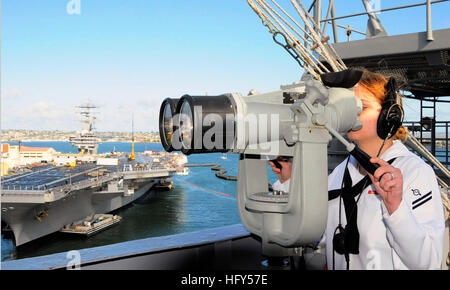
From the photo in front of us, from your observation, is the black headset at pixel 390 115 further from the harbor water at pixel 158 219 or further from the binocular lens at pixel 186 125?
the harbor water at pixel 158 219

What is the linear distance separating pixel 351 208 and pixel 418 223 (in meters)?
0.31

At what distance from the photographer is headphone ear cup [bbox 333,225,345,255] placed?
146 centimetres

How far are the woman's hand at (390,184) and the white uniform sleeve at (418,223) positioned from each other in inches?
0.9

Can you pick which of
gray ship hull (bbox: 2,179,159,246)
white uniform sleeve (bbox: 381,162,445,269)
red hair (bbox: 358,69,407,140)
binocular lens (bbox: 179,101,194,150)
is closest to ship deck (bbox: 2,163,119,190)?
gray ship hull (bbox: 2,179,159,246)

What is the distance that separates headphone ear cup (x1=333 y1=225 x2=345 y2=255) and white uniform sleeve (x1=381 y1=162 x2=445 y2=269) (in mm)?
238

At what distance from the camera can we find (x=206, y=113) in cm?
133

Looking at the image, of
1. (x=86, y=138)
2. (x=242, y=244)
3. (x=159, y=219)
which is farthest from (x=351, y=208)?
(x=86, y=138)

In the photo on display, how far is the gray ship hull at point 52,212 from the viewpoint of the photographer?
2294 centimetres

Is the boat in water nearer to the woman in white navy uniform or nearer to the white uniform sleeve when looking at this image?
the woman in white navy uniform

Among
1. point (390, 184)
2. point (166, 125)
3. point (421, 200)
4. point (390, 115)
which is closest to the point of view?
Result: point (390, 184)

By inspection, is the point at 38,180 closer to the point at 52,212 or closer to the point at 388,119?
the point at 52,212

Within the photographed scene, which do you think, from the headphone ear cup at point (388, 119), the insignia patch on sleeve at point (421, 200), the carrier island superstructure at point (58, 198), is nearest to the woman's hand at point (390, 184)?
the insignia patch on sleeve at point (421, 200)

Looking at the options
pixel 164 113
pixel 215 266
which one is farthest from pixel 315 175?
pixel 215 266

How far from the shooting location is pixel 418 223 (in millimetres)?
1205
